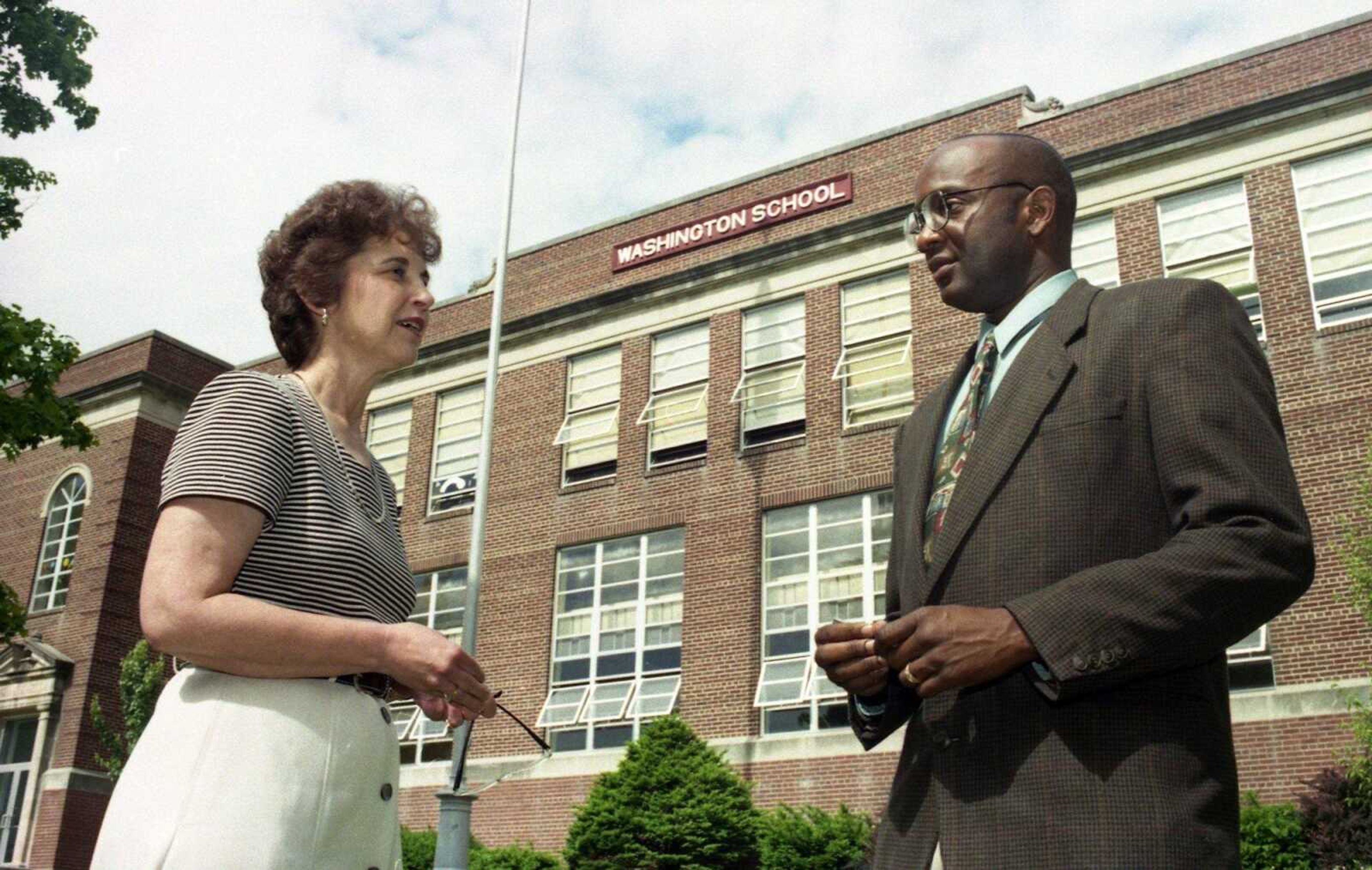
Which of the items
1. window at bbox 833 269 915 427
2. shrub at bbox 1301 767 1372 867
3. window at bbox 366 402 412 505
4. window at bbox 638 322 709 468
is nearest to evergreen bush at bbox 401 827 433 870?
window at bbox 638 322 709 468

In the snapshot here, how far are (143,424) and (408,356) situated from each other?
28.8m

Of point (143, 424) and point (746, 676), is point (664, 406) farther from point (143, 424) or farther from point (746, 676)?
point (143, 424)

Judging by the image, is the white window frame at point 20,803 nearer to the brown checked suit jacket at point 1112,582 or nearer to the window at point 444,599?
the window at point 444,599

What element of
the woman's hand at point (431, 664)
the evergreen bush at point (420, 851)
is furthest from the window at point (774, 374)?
the woman's hand at point (431, 664)

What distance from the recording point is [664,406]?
2311 cm

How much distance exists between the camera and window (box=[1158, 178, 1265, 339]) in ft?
59.5

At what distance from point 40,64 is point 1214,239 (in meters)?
16.1

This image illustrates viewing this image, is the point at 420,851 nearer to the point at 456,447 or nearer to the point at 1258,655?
the point at 456,447

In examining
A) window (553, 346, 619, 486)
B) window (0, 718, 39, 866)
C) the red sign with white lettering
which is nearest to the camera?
the red sign with white lettering

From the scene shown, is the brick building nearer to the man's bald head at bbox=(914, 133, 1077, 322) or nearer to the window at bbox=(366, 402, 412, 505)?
the window at bbox=(366, 402, 412, 505)

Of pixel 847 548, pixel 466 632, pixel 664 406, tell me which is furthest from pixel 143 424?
pixel 847 548

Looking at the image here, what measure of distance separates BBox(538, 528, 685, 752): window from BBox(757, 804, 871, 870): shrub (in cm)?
357

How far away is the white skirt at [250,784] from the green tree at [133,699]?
73.1 ft

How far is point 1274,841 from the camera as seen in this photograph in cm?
1448
